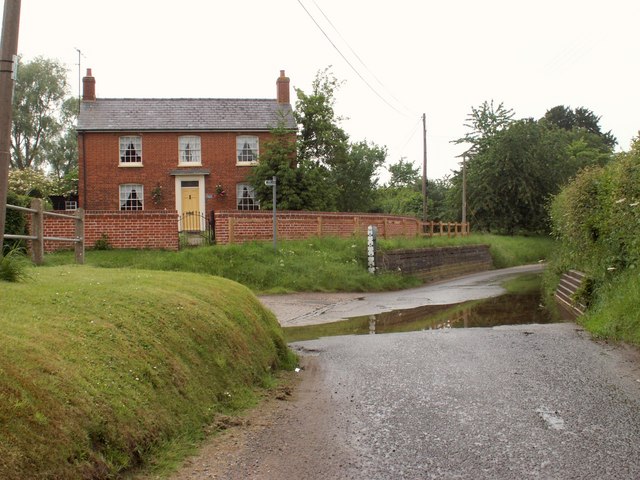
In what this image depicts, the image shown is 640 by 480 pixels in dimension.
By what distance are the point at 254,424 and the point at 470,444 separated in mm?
1934

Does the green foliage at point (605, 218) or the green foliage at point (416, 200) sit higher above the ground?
the green foliage at point (416, 200)

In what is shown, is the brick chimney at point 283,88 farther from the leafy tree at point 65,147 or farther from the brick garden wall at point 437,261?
the leafy tree at point 65,147

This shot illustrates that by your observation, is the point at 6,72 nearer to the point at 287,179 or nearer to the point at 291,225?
the point at 291,225

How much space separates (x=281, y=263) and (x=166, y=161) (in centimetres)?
1448

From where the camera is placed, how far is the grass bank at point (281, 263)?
2184cm

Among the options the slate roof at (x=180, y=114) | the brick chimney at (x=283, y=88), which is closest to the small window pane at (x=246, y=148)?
the slate roof at (x=180, y=114)

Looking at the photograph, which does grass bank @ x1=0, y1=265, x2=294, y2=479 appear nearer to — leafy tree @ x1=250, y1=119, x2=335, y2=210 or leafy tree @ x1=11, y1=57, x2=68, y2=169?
leafy tree @ x1=250, y1=119, x2=335, y2=210

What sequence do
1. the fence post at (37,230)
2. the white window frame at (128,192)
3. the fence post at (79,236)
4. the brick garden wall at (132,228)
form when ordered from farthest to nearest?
1. the white window frame at (128,192)
2. the brick garden wall at (132,228)
3. the fence post at (79,236)
4. the fence post at (37,230)

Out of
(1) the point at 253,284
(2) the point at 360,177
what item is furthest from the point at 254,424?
(2) the point at 360,177

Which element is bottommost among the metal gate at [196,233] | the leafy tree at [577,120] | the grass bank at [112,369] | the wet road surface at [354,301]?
the wet road surface at [354,301]

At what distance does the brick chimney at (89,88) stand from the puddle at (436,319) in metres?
25.6

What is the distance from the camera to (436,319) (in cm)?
1536

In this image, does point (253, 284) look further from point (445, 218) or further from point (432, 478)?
point (445, 218)

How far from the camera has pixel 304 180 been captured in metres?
31.9
